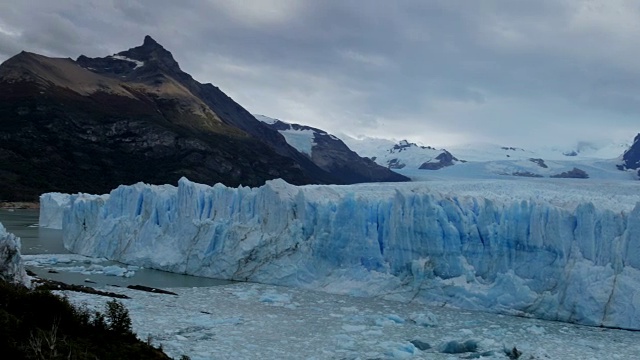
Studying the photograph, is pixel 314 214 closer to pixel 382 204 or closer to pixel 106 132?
pixel 382 204

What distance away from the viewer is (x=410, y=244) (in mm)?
16906

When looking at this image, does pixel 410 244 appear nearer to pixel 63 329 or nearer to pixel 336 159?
pixel 63 329

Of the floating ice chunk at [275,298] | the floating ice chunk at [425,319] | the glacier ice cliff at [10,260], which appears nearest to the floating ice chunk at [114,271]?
the floating ice chunk at [275,298]

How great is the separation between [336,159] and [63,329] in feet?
478

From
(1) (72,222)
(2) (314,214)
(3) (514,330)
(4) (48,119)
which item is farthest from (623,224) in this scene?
(4) (48,119)

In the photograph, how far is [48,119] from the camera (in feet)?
281

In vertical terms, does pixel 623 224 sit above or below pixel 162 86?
below

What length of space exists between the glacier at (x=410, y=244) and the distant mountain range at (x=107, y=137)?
4920cm

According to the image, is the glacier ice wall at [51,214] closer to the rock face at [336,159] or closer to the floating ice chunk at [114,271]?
the floating ice chunk at [114,271]

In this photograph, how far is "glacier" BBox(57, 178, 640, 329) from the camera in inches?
563

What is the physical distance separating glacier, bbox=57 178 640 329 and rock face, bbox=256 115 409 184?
115m

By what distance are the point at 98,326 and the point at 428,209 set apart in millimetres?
11079

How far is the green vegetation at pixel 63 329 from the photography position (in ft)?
21.8

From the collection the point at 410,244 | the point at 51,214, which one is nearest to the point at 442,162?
the point at 51,214
